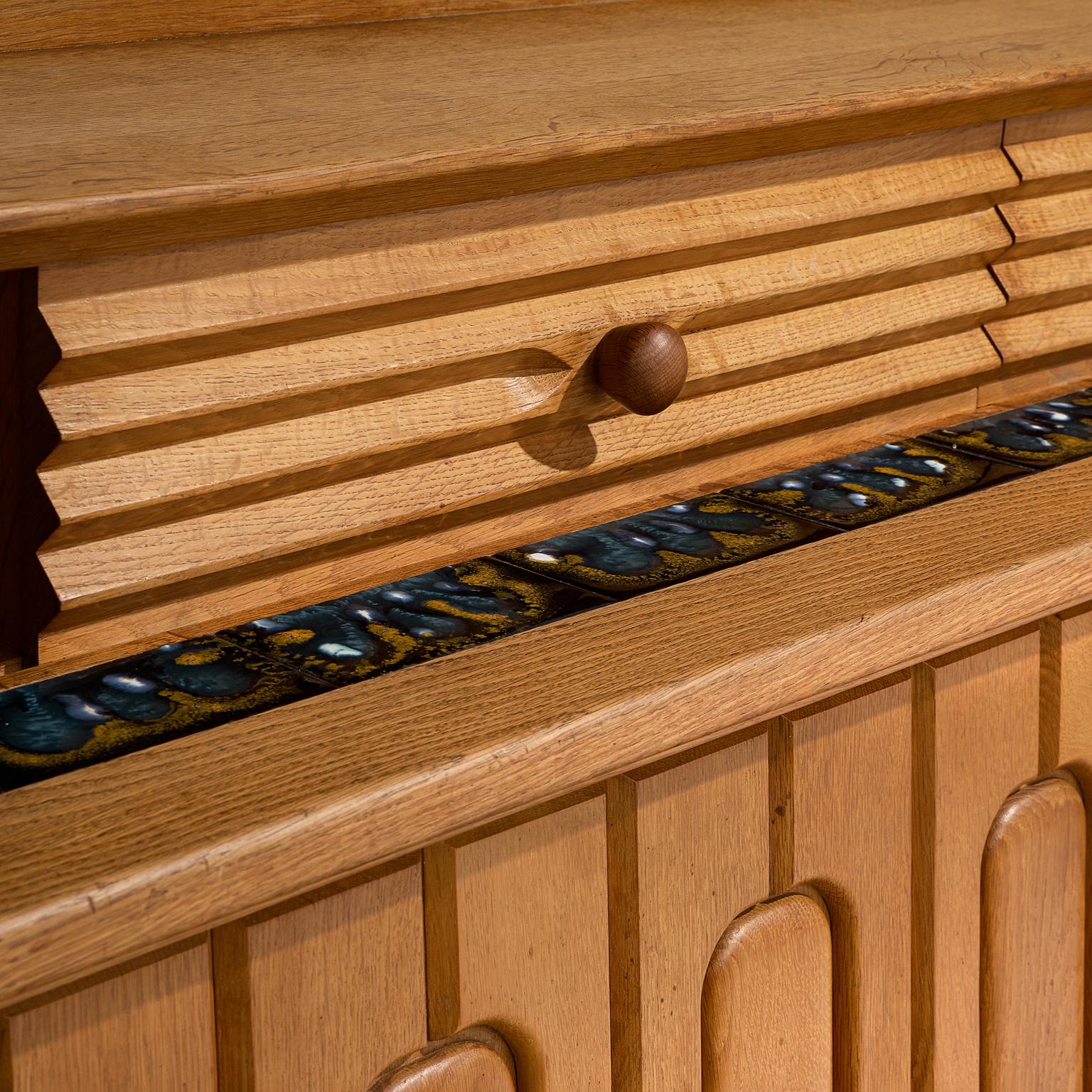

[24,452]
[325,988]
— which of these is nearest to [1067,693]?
[325,988]

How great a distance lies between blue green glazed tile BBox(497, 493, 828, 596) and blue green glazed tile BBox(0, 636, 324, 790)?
15 cm

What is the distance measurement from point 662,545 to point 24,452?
0.95 feet

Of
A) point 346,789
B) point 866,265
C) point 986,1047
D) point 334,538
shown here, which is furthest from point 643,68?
point 986,1047

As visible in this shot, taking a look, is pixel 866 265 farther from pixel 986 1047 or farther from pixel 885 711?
pixel 986 1047

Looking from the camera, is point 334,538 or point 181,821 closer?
point 181,821

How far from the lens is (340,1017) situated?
0.54m

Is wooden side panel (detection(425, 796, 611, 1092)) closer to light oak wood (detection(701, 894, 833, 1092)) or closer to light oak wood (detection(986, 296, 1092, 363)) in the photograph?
light oak wood (detection(701, 894, 833, 1092))

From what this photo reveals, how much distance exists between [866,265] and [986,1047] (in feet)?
1.42

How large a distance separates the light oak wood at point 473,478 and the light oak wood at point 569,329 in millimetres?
23

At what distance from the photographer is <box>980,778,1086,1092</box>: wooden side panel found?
761mm

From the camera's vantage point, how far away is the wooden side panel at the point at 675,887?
24.2 inches

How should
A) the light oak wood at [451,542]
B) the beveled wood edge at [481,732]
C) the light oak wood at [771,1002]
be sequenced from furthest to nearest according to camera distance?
the light oak wood at [771,1002], the light oak wood at [451,542], the beveled wood edge at [481,732]

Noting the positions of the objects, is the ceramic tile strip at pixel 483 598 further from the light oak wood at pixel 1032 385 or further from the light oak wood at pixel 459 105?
the light oak wood at pixel 459 105

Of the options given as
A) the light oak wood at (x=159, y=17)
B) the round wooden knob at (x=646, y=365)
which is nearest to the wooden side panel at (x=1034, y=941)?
the round wooden knob at (x=646, y=365)
